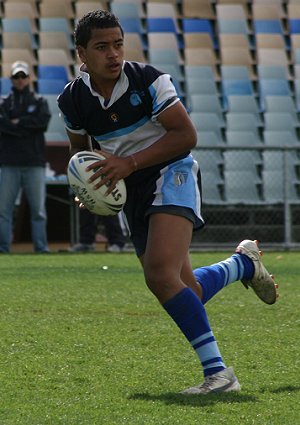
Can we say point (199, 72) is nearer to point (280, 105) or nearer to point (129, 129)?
point (280, 105)

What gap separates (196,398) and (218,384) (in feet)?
0.45

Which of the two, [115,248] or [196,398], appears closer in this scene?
[196,398]

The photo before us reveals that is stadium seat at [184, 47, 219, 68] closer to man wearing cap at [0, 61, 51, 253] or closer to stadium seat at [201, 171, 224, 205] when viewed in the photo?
stadium seat at [201, 171, 224, 205]

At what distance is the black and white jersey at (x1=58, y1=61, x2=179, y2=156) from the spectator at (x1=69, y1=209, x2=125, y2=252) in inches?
333

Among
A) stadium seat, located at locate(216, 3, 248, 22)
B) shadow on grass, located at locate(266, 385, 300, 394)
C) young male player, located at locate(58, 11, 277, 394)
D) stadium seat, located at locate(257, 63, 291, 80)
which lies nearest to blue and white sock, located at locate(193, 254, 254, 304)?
young male player, located at locate(58, 11, 277, 394)

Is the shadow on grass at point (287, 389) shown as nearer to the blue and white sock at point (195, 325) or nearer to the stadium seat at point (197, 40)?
the blue and white sock at point (195, 325)

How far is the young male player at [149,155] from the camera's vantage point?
435 centimetres

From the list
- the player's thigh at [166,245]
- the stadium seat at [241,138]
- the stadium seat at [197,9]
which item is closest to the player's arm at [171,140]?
the player's thigh at [166,245]

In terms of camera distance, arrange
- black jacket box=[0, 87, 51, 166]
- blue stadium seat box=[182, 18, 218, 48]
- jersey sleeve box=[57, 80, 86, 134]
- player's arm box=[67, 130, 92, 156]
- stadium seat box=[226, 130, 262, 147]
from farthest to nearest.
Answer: blue stadium seat box=[182, 18, 218, 48], stadium seat box=[226, 130, 262, 147], black jacket box=[0, 87, 51, 166], player's arm box=[67, 130, 92, 156], jersey sleeve box=[57, 80, 86, 134]

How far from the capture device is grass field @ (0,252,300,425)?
3.88m

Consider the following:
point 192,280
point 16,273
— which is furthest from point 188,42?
point 192,280

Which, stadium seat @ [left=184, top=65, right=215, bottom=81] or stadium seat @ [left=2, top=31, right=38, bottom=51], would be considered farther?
stadium seat @ [left=2, top=31, right=38, bottom=51]

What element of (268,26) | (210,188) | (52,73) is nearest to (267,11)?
(268,26)

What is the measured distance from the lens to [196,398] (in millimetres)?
4148
